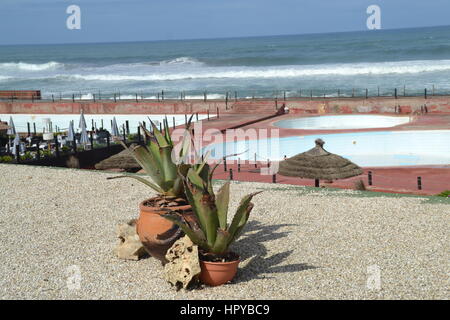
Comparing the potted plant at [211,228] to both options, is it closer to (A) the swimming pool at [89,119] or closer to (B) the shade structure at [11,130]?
(B) the shade structure at [11,130]

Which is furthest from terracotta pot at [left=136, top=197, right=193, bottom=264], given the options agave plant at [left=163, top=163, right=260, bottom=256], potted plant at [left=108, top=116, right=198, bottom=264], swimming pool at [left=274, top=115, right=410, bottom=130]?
swimming pool at [left=274, top=115, right=410, bottom=130]

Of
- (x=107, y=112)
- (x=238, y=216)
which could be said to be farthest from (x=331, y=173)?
(x=107, y=112)

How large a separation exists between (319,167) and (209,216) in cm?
637

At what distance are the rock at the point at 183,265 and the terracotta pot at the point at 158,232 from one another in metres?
0.37

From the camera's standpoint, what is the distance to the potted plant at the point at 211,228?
6.27 m

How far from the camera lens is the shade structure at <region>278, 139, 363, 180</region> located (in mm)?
12156

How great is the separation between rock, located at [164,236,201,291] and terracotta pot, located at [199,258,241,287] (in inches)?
4.6

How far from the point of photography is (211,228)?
20.7 ft

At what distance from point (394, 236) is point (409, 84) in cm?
4750

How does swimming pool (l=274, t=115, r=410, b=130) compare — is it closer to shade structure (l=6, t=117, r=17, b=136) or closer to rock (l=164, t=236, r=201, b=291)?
shade structure (l=6, t=117, r=17, b=136)

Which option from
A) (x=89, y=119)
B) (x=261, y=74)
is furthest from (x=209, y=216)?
(x=261, y=74)

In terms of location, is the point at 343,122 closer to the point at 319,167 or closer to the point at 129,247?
the point at 319,167

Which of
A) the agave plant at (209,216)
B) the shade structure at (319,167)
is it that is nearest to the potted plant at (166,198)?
the agave plant at (209,216)
